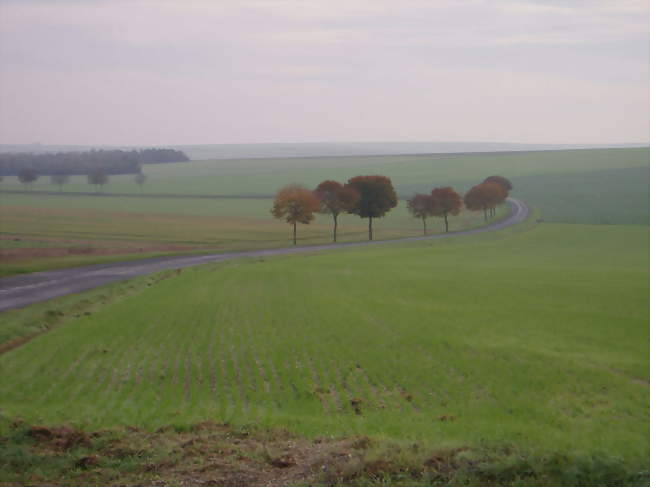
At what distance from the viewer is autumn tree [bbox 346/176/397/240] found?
8344cm

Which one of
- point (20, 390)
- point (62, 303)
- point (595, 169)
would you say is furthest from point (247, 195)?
point (20, 390)

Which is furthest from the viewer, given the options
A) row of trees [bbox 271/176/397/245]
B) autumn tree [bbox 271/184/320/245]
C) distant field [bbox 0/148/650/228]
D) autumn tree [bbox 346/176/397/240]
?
distant field [bbox 0/148/650/228]

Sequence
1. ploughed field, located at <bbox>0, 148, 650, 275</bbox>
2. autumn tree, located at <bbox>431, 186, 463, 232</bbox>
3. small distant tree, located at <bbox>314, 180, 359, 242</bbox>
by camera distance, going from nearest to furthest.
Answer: ploughed field, located at <bbox>0, 148, 650, 275</bbox> → small distant tree, located at <bbox>314, 180, 359, 242</bbox> → autumn tree, located at <bbox>431, 186, 463, 232</bbox>

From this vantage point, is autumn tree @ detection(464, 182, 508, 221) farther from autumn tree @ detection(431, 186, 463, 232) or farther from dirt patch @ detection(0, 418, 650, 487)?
dirt patch @ detection(0, 418, 650, 487)

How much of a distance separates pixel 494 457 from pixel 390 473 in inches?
73.7

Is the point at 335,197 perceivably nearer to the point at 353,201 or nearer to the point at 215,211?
the point at 353,201

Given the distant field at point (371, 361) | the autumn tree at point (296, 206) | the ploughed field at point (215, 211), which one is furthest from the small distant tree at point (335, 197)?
the distant field at point (371, 361)

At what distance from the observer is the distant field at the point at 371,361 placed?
15.4 metres

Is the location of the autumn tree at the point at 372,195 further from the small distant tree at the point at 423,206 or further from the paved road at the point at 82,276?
the paved road at the point at 82,276

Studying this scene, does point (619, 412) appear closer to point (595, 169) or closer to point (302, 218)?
point (302, 218)

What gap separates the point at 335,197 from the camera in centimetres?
8206

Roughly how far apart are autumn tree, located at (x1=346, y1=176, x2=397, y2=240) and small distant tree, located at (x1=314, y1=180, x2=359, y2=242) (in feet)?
4.32

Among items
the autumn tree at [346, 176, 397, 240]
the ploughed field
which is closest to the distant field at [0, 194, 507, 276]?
the ploughed field

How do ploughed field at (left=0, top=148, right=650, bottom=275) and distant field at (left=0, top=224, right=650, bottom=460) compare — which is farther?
ploughed field at (left=0, top=148, right=650, bottom=275)
